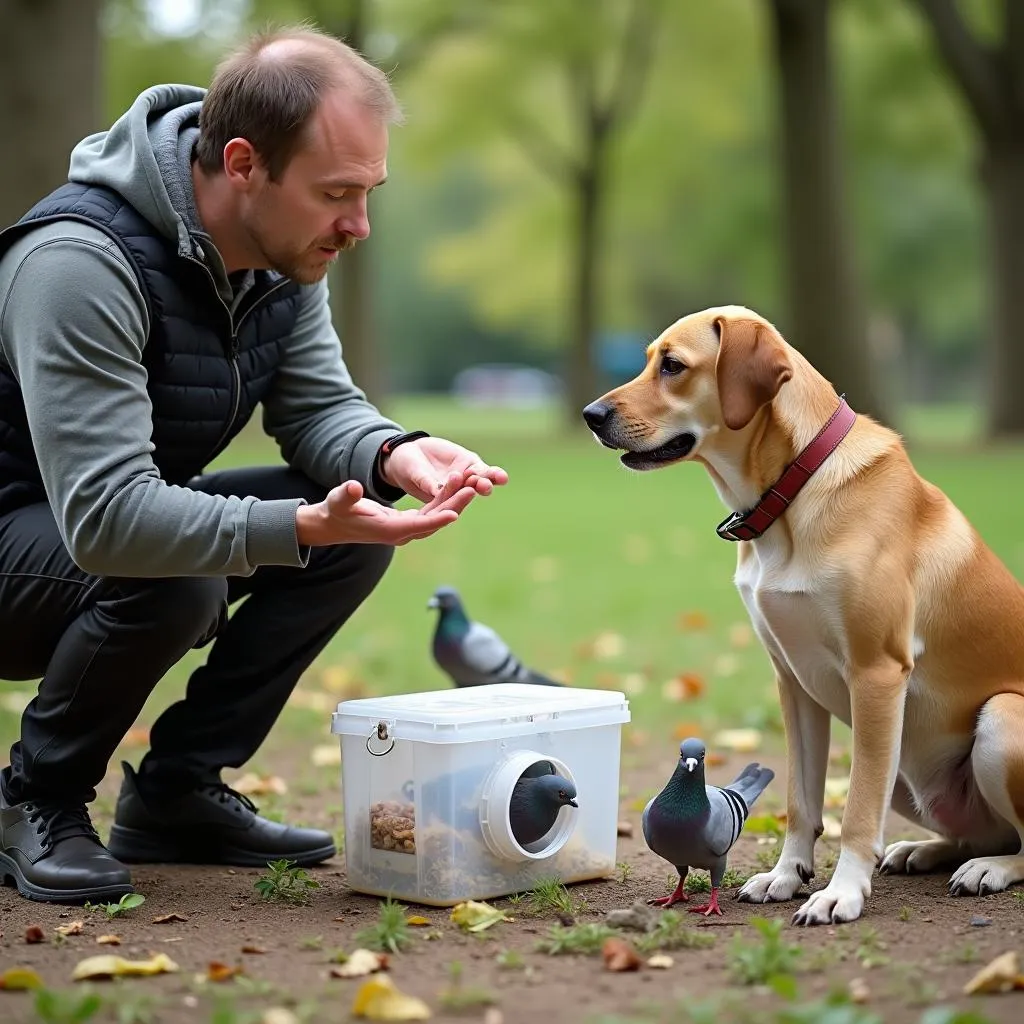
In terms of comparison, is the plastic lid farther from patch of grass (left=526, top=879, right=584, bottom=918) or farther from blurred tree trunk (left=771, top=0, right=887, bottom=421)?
blurred tree trunk (left=771, top=0, right=887, bottom=421)

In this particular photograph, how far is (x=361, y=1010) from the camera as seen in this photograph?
8.91 feet

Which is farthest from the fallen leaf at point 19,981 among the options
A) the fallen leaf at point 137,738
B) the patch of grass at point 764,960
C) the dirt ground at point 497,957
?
the fallen leaf at point 137,738

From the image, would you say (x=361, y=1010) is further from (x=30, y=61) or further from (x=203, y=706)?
(x=30, y=61)

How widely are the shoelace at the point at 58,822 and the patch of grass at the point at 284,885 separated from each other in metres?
0.44

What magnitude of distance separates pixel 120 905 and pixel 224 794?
64 cm

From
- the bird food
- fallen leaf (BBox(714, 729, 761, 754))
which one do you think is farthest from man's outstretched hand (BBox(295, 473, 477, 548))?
fallen leaf (BBox(714, 729, 761, 754))

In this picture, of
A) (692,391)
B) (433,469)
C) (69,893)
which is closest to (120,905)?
(69,893)

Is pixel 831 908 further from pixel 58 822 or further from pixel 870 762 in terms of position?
pixel 58 822

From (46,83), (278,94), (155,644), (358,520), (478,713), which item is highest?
(46,83)

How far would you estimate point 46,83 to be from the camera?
8703mm

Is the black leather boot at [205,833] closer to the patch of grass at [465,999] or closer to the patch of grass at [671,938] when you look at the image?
the patch of grass at [671,938]

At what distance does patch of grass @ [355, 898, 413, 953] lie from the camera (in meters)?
3.17

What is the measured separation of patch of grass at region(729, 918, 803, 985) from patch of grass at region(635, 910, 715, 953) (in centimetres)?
13

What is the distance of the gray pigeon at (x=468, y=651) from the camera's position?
5211mm
